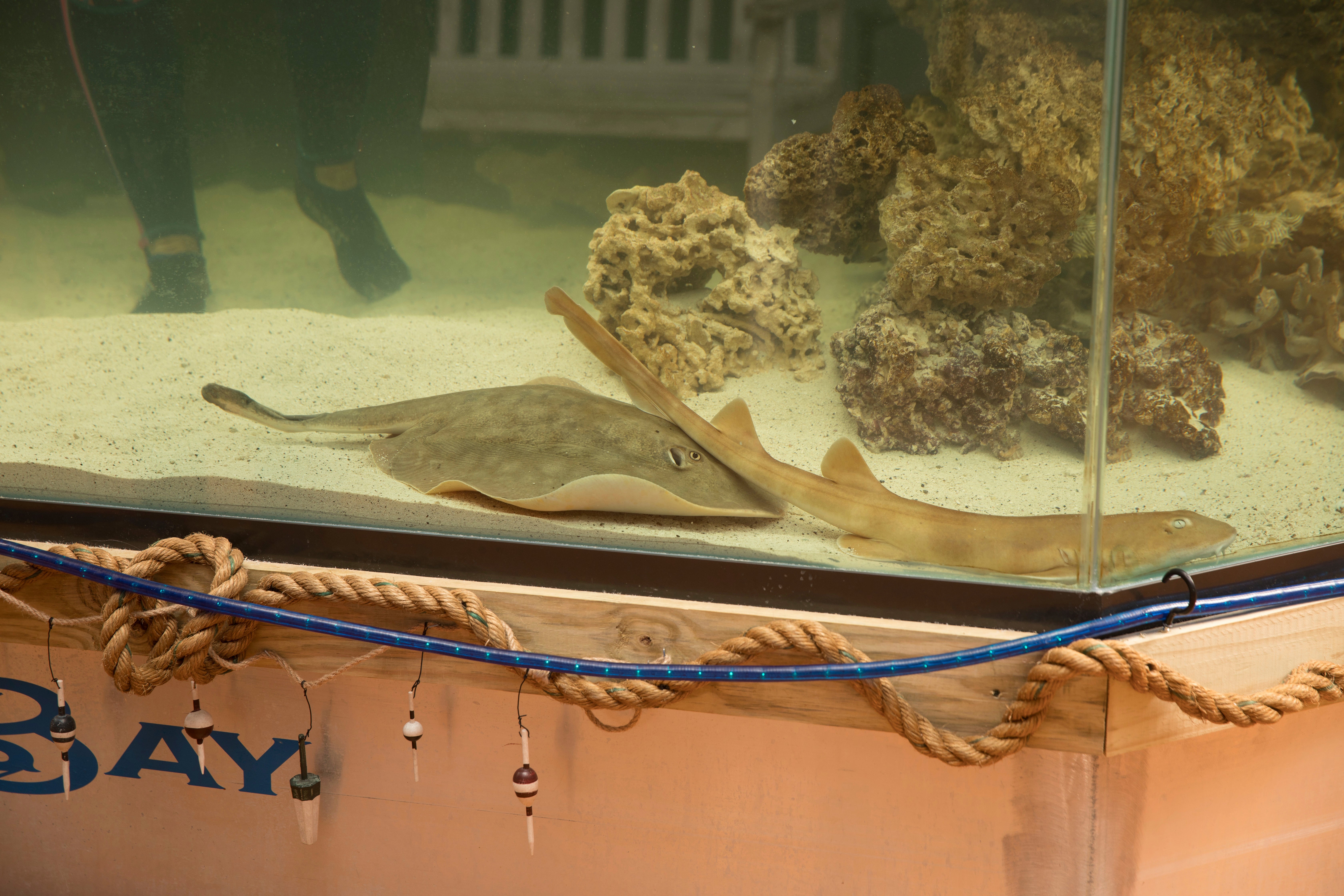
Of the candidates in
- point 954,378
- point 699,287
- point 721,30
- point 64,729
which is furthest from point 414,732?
point 721,30

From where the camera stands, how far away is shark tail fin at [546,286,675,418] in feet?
5.47

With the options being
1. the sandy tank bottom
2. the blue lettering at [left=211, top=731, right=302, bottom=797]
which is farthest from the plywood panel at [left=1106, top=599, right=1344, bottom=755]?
the blue lettering at [left=211, top=731, right=302, bottom=797]

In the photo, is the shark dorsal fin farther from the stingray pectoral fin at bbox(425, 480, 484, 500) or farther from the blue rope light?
the stingray pectoral fin at bbox(425, 480, 484, 500)

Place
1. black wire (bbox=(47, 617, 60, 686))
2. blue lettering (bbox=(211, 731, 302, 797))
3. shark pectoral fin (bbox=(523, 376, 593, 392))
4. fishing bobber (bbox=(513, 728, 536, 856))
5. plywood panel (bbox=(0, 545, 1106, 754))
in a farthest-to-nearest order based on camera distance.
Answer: shark pectoral fin (bbox=(523, 376, 593, 392))
blue lettering (bbox=(211, 731, 302, 797))
black wire (bbox=(47, 617, 60, 686))
fishing bobber (bbox=(513, 728, 536, 856))
plywood panel (bbox=(0, 545, 1106, 754))

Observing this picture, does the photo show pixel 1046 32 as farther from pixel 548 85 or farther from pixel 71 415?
pixel 71 415

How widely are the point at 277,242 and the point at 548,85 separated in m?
0.73

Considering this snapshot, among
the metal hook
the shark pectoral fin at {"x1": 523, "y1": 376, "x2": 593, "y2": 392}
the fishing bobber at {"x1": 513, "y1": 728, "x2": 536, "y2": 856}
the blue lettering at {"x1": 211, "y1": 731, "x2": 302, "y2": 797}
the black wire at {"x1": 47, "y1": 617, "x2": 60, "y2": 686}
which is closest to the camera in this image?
the metal hook

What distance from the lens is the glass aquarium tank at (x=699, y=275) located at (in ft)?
4.17

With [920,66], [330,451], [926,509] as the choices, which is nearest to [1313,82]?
[920,66]

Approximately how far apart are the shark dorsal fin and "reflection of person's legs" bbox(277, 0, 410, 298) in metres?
1.02

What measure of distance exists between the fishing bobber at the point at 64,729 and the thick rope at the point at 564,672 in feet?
0.50

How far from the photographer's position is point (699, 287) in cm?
166

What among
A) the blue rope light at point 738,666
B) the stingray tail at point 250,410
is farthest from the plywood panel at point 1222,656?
the stingray tail at point 250,410

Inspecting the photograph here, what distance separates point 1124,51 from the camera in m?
1.17
